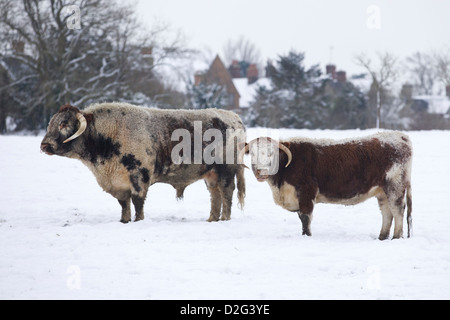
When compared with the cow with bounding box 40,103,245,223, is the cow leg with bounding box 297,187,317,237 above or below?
below

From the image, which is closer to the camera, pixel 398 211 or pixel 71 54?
pixel 398 211

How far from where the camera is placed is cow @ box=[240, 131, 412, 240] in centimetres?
823

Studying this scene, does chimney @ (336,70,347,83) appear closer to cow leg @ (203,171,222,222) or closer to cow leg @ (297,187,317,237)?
cow leg @ (203,171,222,222)

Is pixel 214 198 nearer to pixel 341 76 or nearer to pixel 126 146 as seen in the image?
pixel 126 146

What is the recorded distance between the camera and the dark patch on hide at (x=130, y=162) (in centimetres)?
899

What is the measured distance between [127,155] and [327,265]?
3.95m

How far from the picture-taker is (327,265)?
6500 millimetres

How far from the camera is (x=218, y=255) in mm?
6867

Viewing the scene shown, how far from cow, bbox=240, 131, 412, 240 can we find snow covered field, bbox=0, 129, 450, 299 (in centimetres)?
52

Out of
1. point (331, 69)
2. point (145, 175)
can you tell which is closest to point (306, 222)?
point (145, 175)

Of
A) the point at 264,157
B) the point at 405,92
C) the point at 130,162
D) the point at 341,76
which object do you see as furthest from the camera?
the point at 341,76

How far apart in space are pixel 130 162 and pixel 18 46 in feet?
79.9

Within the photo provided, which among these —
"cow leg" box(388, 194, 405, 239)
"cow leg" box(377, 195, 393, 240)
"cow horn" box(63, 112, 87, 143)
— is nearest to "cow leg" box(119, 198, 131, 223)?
"cow horn" box(63, 112, 87, 143)
